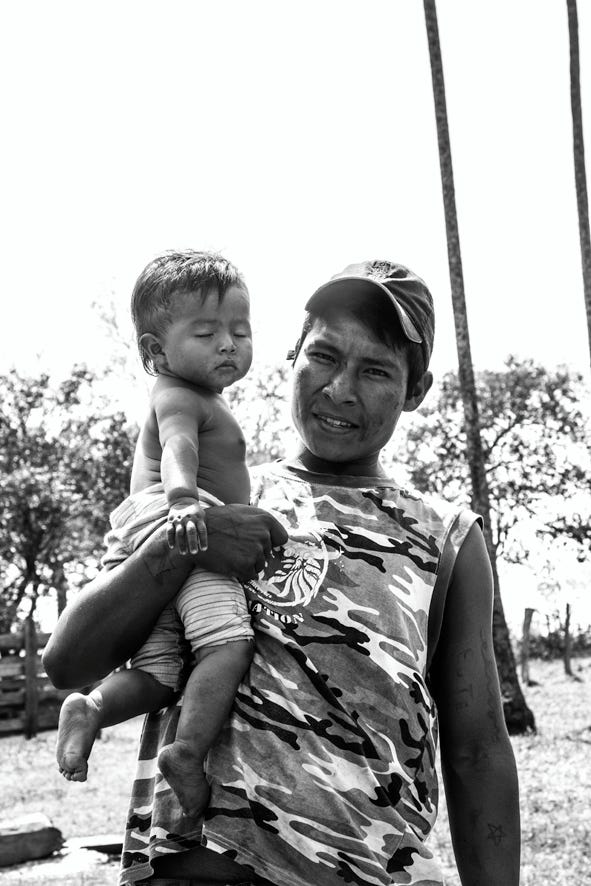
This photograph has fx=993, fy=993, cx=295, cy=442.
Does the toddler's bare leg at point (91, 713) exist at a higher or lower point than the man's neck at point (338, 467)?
lower

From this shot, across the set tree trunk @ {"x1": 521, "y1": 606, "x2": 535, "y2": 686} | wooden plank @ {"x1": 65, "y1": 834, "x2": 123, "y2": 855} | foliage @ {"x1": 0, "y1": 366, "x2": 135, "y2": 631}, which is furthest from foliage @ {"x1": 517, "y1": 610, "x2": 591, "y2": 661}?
wooden plank @ {"x1": 65, "y1": 834, "x2": 123, "y2": 855}

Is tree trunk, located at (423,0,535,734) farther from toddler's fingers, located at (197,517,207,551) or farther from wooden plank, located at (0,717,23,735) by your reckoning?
toddler's fingers, located at (197,517,207,551)

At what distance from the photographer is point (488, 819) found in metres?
2.20

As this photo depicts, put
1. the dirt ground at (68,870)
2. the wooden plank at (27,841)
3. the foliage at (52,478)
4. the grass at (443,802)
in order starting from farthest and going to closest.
Result: the foliage at (52,478) → the wooden plank at (27,841) → the grass at (443,802) → the dirt ground at (68,870)

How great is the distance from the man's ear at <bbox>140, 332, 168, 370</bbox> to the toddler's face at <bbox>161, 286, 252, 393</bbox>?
0.08 ft

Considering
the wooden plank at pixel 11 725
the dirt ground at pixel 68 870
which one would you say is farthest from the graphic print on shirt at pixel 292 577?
the wooden plank at pixel 11 725

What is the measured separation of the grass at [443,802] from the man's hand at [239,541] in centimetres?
621

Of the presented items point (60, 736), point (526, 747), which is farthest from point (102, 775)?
point (60, 736)

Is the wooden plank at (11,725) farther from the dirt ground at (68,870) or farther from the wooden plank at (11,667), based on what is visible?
the dirt ground at (68,870)

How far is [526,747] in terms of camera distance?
12836 mm

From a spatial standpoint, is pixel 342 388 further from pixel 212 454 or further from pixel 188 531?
pixel 188 531

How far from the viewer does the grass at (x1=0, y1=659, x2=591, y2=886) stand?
25.9 ft

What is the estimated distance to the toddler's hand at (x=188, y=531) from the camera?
206 cm

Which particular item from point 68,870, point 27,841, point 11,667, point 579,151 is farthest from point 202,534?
point 11,667
